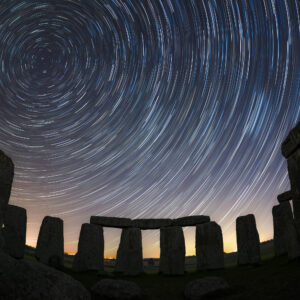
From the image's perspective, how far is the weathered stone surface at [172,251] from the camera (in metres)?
13.7

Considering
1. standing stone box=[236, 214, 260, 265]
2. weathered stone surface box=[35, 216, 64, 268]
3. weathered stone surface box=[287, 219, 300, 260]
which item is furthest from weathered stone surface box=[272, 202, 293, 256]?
weathered stone surface box=[35, 216, 64, 268]

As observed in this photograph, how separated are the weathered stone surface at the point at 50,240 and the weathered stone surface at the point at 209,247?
655cm

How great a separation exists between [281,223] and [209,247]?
3526 mm

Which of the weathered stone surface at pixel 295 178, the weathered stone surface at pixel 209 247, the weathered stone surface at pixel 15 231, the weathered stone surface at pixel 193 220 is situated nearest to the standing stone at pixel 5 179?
the weathered stone surface at pixel 15 231

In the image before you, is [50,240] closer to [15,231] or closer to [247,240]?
[15,231]

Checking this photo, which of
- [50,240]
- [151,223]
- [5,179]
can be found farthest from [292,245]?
[50,240]

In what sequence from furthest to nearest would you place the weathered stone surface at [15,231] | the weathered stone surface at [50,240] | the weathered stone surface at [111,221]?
the weathered stone surface at [111,221]
the weathered stone surface at [50,240]
the weathered stone surface at [15,231]

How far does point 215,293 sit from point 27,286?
4791 mm

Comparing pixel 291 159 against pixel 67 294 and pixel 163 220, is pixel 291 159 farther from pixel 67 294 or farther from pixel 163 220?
Answer: pixel 163 220

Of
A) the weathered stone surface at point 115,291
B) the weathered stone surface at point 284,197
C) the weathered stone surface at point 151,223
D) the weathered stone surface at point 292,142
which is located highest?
the weathered stone surface at point 284,197

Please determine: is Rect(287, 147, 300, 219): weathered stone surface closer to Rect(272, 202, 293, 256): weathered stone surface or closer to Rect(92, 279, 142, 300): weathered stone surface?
Rect(92, 279, 142, 300): weathered stone surface

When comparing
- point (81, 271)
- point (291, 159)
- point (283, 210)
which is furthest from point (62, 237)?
point (291, 159)

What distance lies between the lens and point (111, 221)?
1625 cm

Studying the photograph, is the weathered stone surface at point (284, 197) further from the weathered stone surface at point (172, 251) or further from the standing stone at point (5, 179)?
the standing stone at point (5, 179)
